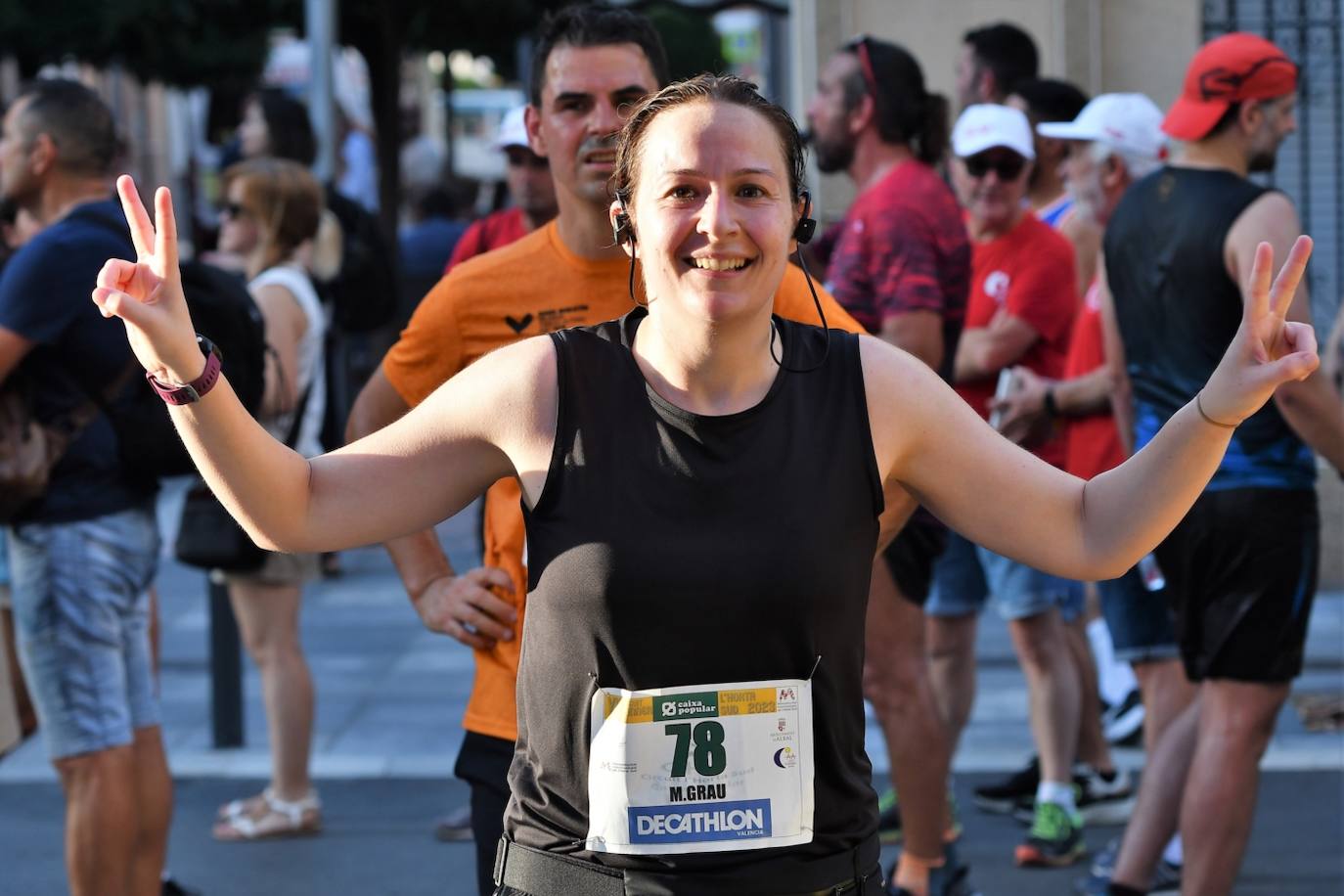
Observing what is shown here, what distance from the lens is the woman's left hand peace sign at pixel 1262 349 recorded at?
2275 millimetres

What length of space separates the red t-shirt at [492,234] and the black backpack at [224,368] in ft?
4.05

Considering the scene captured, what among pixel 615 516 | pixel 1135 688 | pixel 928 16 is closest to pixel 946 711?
pixel 1135 688

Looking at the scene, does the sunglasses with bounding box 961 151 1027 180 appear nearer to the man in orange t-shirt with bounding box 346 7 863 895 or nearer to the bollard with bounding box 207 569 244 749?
the man in orange t-shirt with bounding box 346 7 863 895

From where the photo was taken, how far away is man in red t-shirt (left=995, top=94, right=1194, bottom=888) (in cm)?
514

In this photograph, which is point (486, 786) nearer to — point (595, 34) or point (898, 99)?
point (595, 34)

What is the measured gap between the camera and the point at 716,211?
2365 mm

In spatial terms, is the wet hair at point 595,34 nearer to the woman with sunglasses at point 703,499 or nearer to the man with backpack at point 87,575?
the woman with sunglasses at point 703,499

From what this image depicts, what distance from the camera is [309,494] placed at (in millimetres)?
2432

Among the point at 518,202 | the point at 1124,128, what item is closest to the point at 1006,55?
the point at 1124,128

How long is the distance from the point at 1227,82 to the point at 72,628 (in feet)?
9.99

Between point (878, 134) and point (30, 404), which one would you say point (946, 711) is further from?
point (30, 404)

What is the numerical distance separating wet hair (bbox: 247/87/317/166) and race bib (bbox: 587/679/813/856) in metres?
5.28

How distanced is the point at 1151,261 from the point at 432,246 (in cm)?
710

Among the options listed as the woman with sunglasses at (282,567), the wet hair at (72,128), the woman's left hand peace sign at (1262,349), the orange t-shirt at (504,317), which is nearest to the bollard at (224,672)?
the woman with sunglasses at (282,567)
